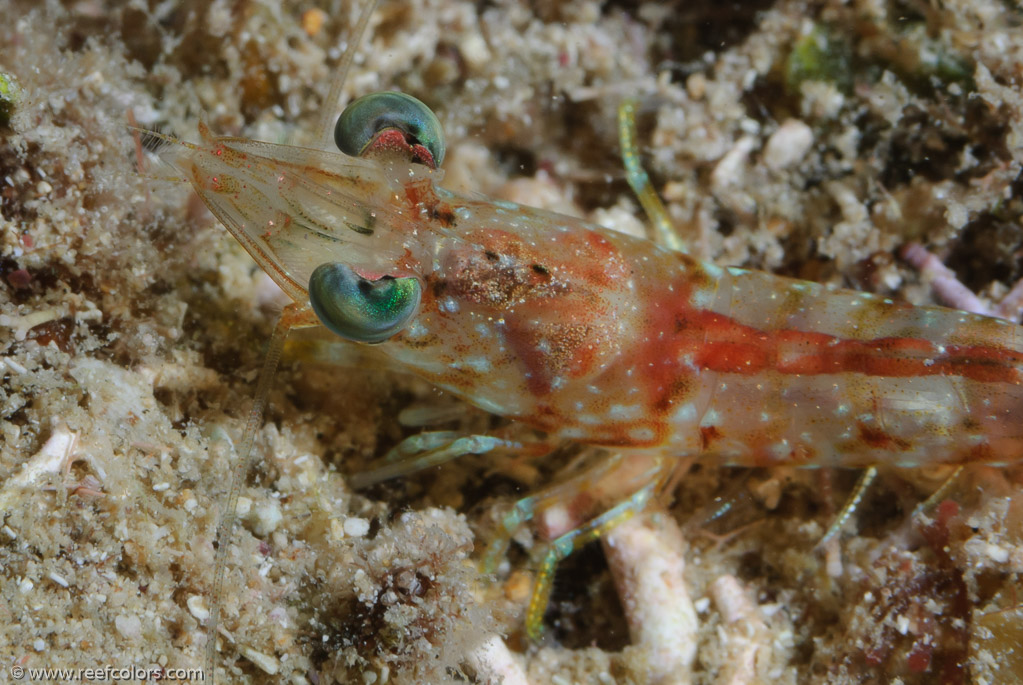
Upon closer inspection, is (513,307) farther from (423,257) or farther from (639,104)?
(639,104)

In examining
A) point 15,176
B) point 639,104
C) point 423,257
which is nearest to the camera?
point 15,176

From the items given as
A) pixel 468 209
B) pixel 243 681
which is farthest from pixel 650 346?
pixel 243 681

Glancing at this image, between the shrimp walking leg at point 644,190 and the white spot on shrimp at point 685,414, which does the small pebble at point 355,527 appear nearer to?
the white spot on shrimp at point 685,414

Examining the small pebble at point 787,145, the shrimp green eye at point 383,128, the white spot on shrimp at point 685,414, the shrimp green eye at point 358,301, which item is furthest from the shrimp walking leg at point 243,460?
the small pebble at point 787,145

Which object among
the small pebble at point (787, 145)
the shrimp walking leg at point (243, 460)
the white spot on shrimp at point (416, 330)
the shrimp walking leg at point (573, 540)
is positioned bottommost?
the shrimp walking leg at point (573, 540)

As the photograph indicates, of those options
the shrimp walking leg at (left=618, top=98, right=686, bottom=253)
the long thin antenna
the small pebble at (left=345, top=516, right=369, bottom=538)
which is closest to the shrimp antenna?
the long thin antenna

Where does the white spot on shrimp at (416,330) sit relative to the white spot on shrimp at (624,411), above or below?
above

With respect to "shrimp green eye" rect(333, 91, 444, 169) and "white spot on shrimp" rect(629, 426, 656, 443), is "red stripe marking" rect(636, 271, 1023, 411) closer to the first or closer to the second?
"white spot on shrimp" rect(629, 426, 656, 443)
